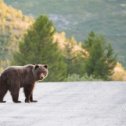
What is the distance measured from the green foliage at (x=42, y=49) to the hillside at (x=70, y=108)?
54.0 m

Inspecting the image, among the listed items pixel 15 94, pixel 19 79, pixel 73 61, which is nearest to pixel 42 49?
pixel 73 61

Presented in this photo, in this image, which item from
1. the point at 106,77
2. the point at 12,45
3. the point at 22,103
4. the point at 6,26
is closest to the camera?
the point at 22,103

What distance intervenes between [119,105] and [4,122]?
157 inches

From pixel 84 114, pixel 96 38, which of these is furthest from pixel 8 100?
pixel 96 38

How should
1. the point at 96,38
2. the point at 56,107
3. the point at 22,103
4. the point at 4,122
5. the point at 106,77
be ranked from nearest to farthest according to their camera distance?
the point at 4,122 → the point at 56,107 → the point at 22,103 → the point at 106,77 → the point at 96,38

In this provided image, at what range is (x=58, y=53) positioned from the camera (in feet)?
252

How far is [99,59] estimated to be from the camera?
82.6 m

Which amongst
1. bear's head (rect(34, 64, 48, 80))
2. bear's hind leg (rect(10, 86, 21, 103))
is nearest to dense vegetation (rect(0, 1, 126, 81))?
bear's head (rect(34, 64, 48, 80))

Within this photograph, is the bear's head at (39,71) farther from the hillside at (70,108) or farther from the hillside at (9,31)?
the hillside at (9,31)

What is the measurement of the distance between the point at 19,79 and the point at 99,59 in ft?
223

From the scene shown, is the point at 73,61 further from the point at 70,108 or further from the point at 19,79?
the point at 70,108

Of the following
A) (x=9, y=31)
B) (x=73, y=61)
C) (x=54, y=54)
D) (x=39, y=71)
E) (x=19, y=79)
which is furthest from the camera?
(x=9, y=31)

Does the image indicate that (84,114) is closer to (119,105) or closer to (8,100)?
(119,105)

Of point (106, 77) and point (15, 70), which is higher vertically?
point (15, 70)
